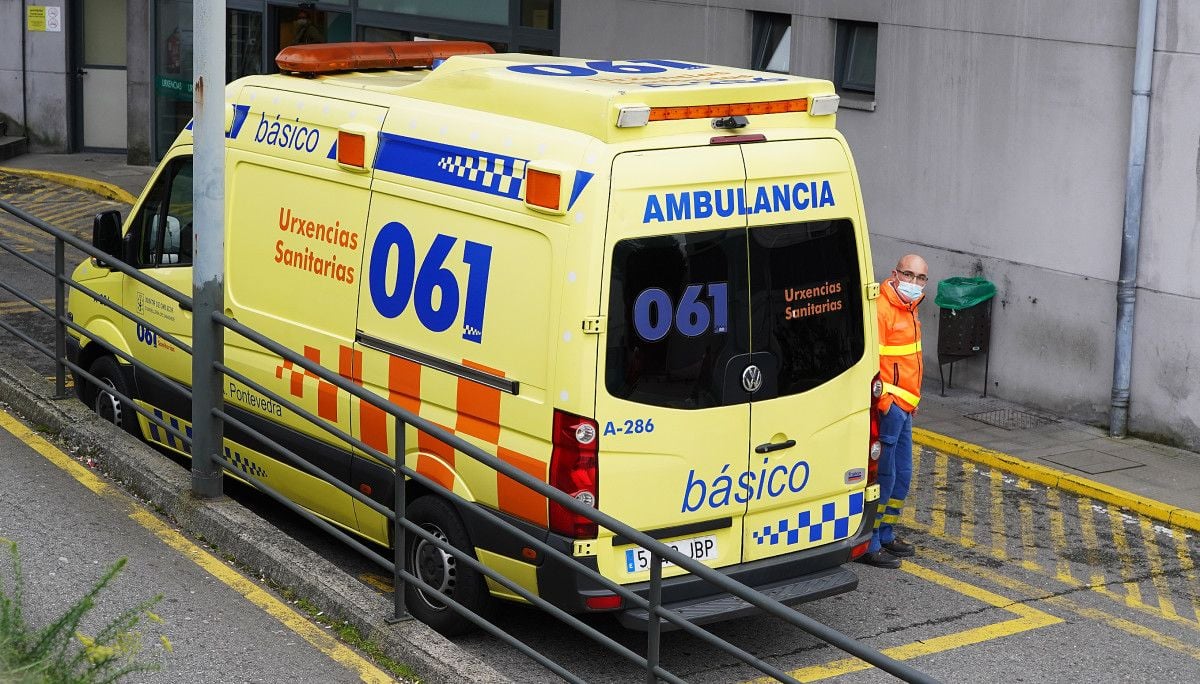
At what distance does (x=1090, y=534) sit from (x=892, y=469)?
159 cm

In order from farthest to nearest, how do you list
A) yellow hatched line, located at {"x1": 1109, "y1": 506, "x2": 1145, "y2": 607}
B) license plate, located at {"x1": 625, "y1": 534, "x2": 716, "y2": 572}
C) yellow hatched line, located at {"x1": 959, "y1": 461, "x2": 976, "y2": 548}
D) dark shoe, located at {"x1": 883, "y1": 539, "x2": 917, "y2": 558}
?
yellow hatched line, located at {"x1": 959, "y1": 461, "x2": 976, "y2": 548}, dark shoe, located at {"x1": 883, "y1": 539, "x2": 917, "y2": 558}, yellow hatched line, located at {"x1": 1109, "y1": 506, "x2": 1145, "y2": 607}, license plate, located at {"x1": 625, "y1": 534, "x2": 716, "y2": 572}

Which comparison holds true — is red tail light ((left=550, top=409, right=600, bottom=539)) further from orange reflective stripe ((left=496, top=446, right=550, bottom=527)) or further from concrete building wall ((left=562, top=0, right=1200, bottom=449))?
concrete building wall ((left=562, top=0, right=1200, bottom=449))

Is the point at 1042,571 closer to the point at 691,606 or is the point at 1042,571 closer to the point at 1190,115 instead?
the point at 691,606

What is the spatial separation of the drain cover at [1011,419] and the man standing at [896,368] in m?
3.22

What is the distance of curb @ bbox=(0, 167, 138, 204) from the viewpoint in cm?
1997

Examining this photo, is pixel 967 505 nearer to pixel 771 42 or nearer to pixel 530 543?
pixel 530 543

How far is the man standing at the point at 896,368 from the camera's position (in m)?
8.42

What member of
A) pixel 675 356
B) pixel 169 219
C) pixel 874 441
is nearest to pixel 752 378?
pixel 675 356

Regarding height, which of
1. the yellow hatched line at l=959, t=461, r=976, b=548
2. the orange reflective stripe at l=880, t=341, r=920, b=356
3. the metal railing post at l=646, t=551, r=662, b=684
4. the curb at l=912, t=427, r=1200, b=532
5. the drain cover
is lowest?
the yellow hatched line at l=959, t=461, r=976, b=548

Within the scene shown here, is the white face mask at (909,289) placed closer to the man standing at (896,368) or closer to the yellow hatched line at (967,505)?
the man standing at (896,368)

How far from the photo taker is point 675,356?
6.61 m

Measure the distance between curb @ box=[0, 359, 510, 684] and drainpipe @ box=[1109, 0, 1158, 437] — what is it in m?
6.54

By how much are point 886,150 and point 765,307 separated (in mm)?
6606

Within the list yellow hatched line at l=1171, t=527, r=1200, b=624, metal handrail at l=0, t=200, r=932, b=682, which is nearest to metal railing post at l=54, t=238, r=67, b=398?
metal handrail at l=0, t=200, r=932, b=682
